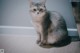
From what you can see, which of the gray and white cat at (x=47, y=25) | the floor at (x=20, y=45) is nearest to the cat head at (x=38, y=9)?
the gray and white cat at (x=47, y=25)

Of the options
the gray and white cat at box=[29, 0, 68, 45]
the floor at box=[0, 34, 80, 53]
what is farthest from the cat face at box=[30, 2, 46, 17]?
the floor at box=[0, 34, 80, 53]

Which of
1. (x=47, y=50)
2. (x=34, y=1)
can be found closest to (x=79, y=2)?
(x=34, y=1)

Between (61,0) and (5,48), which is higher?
(61,0)

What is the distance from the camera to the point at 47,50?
5.23 feet

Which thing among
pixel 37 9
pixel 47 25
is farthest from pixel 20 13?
pixel 47 25

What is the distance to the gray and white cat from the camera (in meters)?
1.59

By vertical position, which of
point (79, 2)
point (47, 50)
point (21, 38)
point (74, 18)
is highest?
point (79, 2)

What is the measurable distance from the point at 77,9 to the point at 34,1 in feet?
1.29

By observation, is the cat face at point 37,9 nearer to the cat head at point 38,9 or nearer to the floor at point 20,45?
the cat head at point 38,9

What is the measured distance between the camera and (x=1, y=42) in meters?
1.61

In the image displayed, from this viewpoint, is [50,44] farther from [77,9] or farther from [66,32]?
[77,9]

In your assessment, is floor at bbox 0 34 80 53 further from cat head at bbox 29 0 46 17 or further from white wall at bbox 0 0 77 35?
cat head at bbox 29 0 46 17

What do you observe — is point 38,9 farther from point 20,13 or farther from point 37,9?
point 20,13

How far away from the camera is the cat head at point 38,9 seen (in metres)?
1.58
